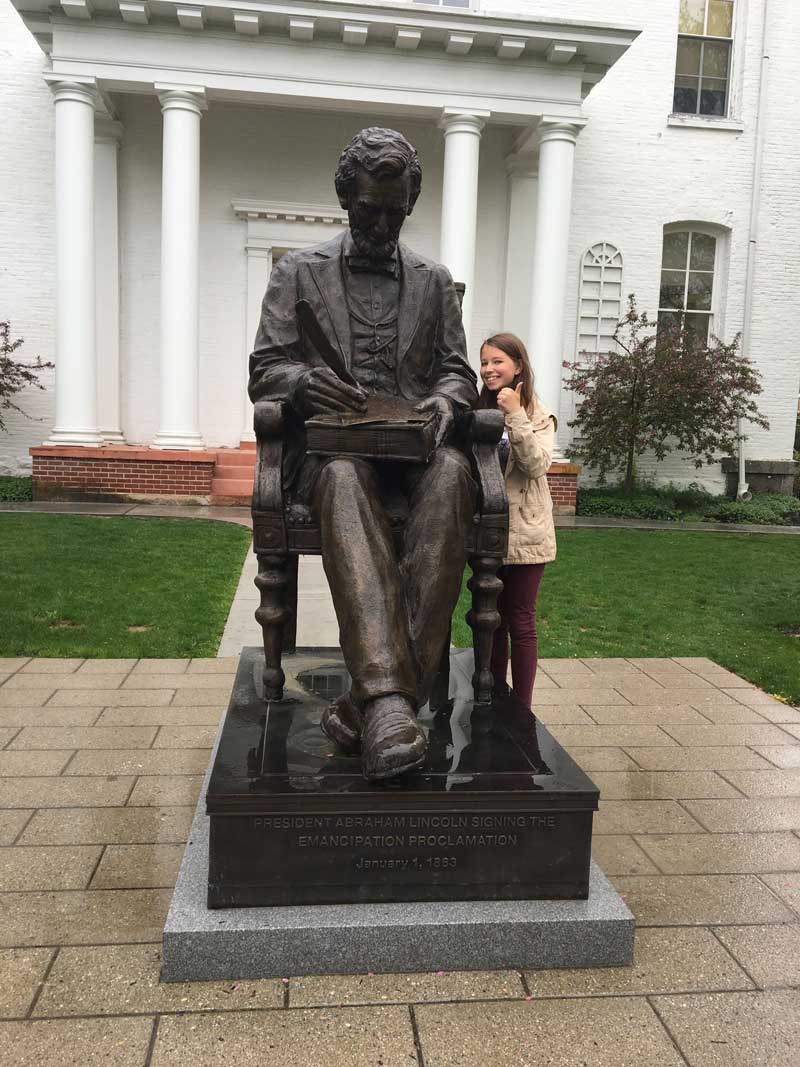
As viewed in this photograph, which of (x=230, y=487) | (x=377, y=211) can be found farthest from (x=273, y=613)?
(x=230, y=487)

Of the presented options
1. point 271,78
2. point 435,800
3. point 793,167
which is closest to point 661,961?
point 435,800

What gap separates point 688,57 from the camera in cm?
1487

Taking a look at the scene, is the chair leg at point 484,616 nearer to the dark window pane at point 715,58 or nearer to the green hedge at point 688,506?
the green hedge at point 688,506

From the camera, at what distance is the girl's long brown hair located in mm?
3670

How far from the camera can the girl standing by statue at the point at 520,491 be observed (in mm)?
3641

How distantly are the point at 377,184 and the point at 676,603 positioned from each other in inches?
205

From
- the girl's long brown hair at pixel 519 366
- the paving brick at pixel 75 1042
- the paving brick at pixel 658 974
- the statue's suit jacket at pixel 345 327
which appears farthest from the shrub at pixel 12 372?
the paving brick at pixel 658 974

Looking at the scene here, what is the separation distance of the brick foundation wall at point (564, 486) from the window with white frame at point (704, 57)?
22.0 ft

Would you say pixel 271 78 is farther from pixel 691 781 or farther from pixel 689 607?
pixel 691 781

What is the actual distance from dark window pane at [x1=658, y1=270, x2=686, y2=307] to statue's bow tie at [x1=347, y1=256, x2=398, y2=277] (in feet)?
41.9

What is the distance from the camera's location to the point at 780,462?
50.0ft

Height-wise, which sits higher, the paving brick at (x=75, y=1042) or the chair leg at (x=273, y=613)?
the chair leg at (x=273, y=613)

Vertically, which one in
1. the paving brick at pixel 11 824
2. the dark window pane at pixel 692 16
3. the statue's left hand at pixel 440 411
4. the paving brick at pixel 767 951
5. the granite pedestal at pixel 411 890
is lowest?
the paving brick at pixel 11 824

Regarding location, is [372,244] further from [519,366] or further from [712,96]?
[712,96]
